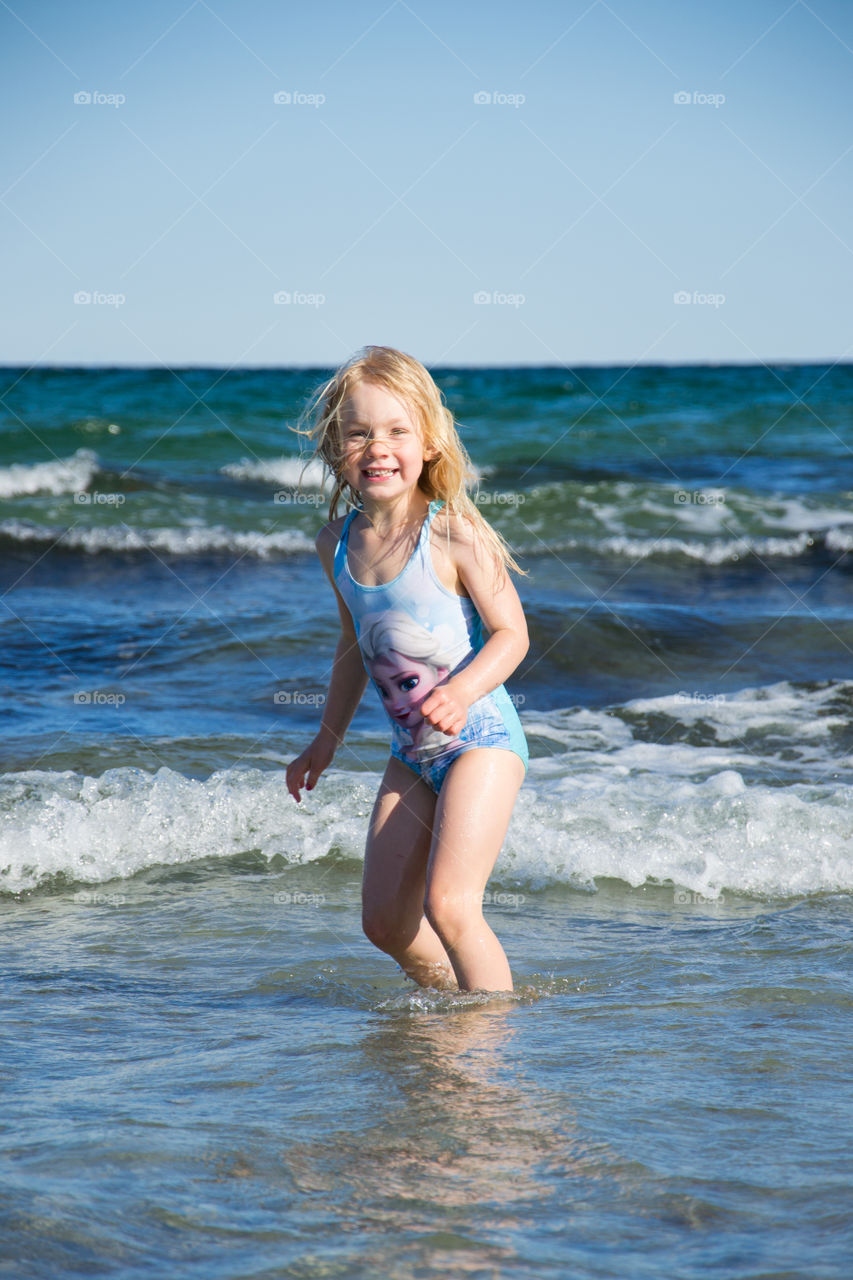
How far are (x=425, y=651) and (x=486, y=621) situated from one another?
0.19 metres

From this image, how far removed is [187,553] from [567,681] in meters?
5.70

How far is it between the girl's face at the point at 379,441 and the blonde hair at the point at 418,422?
23 mm

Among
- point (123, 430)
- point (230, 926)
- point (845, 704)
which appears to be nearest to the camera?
point (230, 926)

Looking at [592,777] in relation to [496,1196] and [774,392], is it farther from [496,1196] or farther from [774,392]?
[774,392]

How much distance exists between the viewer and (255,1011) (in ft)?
10.6

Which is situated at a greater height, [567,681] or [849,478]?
[849,478]

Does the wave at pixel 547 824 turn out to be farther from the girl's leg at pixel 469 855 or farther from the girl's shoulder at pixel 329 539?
the girl's shoulder at pixel 329 539

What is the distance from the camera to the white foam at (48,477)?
49.9 ft

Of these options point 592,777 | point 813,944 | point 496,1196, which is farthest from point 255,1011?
point 592,777
